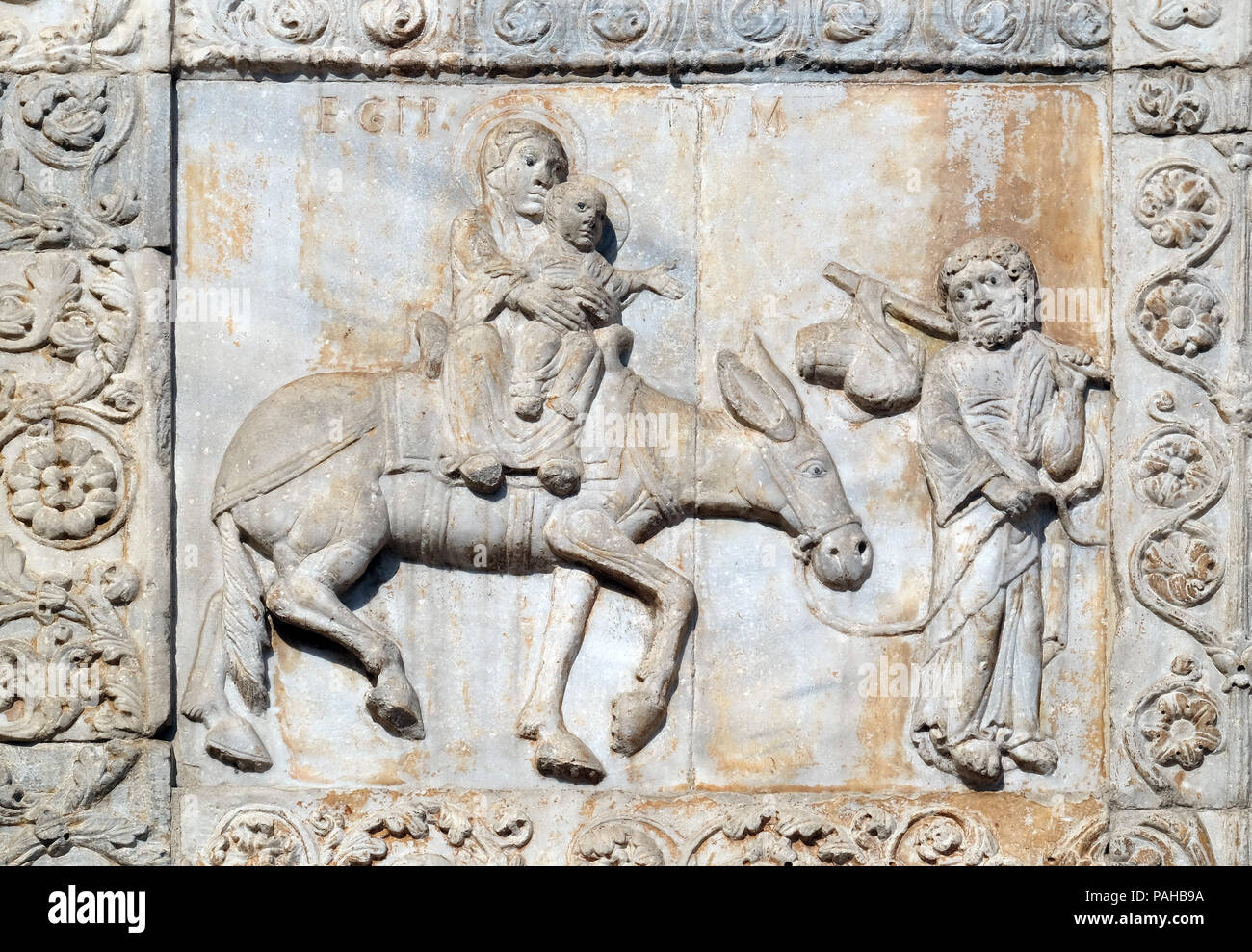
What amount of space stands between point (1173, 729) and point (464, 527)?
3.10 m

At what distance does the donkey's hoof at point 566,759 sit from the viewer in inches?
408

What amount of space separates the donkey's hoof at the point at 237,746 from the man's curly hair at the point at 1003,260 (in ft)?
11.5

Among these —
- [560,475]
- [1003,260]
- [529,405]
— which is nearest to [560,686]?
[560,475]

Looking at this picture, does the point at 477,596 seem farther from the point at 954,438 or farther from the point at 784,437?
the point at 954,438

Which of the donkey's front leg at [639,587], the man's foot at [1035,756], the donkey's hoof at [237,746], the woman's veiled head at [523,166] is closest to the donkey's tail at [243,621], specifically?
the donkey's hoof at [237,746]

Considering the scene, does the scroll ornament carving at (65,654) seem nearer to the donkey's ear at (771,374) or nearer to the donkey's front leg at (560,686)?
the donkey's front leg at (560,686)

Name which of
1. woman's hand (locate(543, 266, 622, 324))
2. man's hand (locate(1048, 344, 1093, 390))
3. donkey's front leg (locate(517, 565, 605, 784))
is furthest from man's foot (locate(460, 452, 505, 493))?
man's hand (locate(1048, 344, 1093, 390))

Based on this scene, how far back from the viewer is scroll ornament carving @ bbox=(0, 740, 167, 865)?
10305 mm

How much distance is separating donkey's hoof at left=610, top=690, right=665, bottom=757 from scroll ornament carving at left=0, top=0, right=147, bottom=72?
3.47 metres

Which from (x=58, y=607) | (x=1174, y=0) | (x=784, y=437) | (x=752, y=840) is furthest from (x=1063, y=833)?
(x=58, y=607)

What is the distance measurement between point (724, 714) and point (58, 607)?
2.82m

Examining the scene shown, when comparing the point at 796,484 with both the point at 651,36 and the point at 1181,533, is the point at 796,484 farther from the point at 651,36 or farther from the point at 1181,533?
the point at 651,36

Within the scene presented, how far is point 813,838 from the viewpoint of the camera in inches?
410

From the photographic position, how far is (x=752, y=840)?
10398 mm
